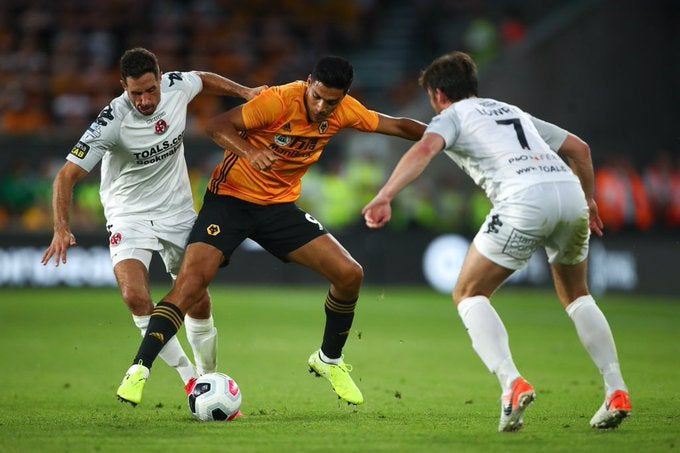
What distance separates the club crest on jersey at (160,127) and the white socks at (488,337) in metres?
2.45

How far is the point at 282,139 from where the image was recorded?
7.21 m

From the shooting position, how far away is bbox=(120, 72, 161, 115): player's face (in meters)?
6.88

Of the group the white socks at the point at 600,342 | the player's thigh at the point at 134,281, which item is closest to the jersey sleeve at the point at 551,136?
the white socks at the point at 600,342

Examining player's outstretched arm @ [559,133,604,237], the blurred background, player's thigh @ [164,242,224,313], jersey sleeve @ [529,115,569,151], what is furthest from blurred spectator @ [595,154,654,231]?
player's thigh @ [164,242,224,313]

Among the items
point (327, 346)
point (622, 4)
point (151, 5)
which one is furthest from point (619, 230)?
point (327, 346)

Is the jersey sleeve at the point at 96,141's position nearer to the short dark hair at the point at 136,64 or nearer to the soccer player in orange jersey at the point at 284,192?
the short dark hair at the point at 136,64

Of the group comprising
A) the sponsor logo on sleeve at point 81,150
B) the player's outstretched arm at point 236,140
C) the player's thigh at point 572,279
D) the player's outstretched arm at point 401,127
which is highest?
the player's outstretched arm at point 401,127

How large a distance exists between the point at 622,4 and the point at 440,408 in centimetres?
1544

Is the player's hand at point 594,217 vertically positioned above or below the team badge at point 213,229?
above

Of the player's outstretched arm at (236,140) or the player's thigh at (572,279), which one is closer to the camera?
the player's thigh at (572,279)

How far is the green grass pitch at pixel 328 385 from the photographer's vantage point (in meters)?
5.82

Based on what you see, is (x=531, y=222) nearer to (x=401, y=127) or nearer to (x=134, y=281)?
(x=401, y=127)

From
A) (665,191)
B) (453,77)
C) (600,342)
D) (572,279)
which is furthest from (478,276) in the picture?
(665,191)

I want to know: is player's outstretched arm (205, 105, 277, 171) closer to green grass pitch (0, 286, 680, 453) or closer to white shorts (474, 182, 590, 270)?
white shorts (474, 182, 590, 270)
